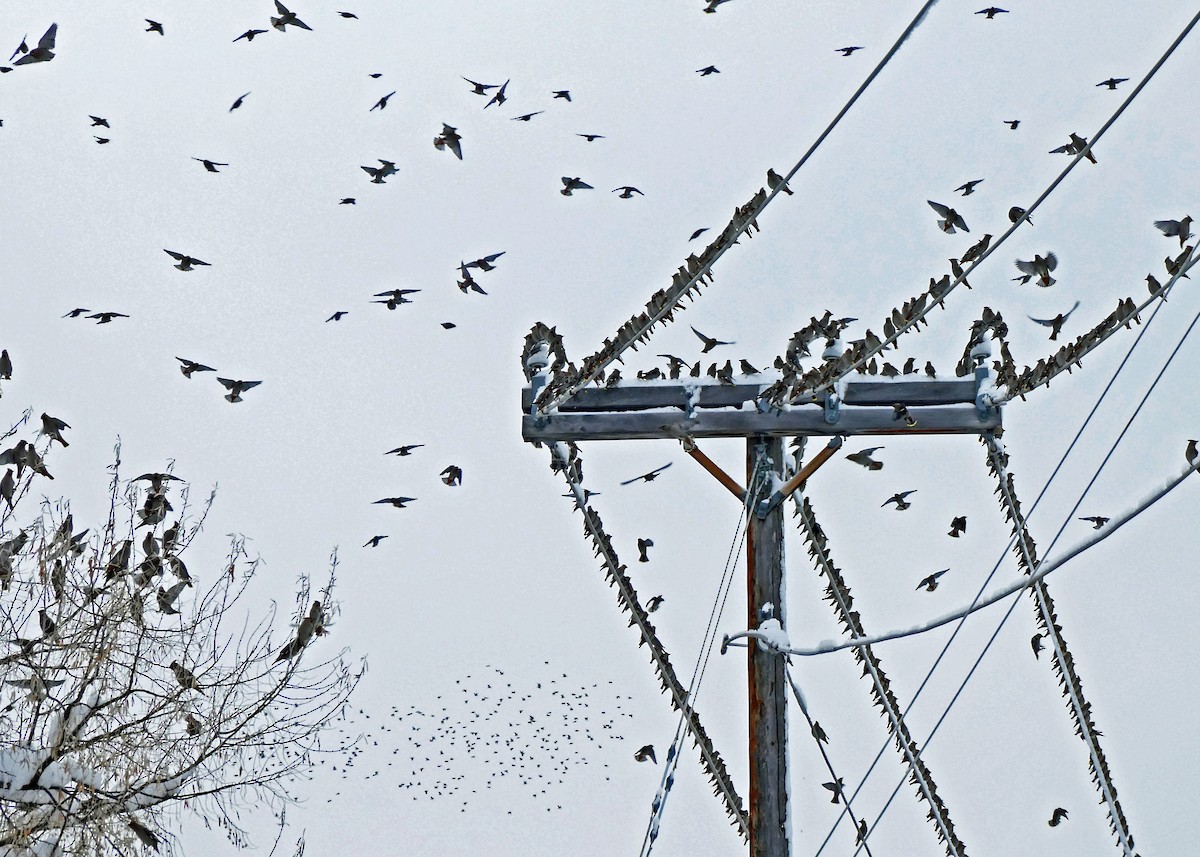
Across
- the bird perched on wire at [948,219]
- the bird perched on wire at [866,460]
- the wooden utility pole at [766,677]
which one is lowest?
the wooden utility pole at [766,677]

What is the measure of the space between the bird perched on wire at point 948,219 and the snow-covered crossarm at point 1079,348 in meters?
2.60

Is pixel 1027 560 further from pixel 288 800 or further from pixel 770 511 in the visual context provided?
pixel 288 800

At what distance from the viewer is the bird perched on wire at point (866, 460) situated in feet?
23.6

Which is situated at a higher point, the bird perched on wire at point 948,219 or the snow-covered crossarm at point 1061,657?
the bird perched on wire at point 948,219

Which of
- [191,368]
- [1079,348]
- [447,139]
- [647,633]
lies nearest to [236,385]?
[191,368]

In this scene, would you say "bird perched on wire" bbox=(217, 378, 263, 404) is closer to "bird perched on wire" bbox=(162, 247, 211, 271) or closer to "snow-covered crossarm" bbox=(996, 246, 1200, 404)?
"bird perched on wire" bbox=(162, 247, 211, 271)

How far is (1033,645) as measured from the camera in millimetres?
7172

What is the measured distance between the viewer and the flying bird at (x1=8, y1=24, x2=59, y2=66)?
30.8 ft

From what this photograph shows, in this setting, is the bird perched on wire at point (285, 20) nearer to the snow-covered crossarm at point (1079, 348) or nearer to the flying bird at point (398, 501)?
the flying bird at point (398, 501)

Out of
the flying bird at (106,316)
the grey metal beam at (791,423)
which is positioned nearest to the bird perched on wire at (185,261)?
the flying bird at (106,316)

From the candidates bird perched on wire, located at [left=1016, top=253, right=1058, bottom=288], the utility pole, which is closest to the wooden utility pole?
the utility pole

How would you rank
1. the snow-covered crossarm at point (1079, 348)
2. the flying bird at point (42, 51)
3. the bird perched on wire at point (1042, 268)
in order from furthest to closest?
the flying bird at point (42, 51) < the bird perched on wire at point (1042, 268) < the snow-covered crossarm at point (1079, 348)

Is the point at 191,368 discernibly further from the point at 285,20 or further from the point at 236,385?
the point at 285,20

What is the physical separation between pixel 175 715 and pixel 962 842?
5646mm
